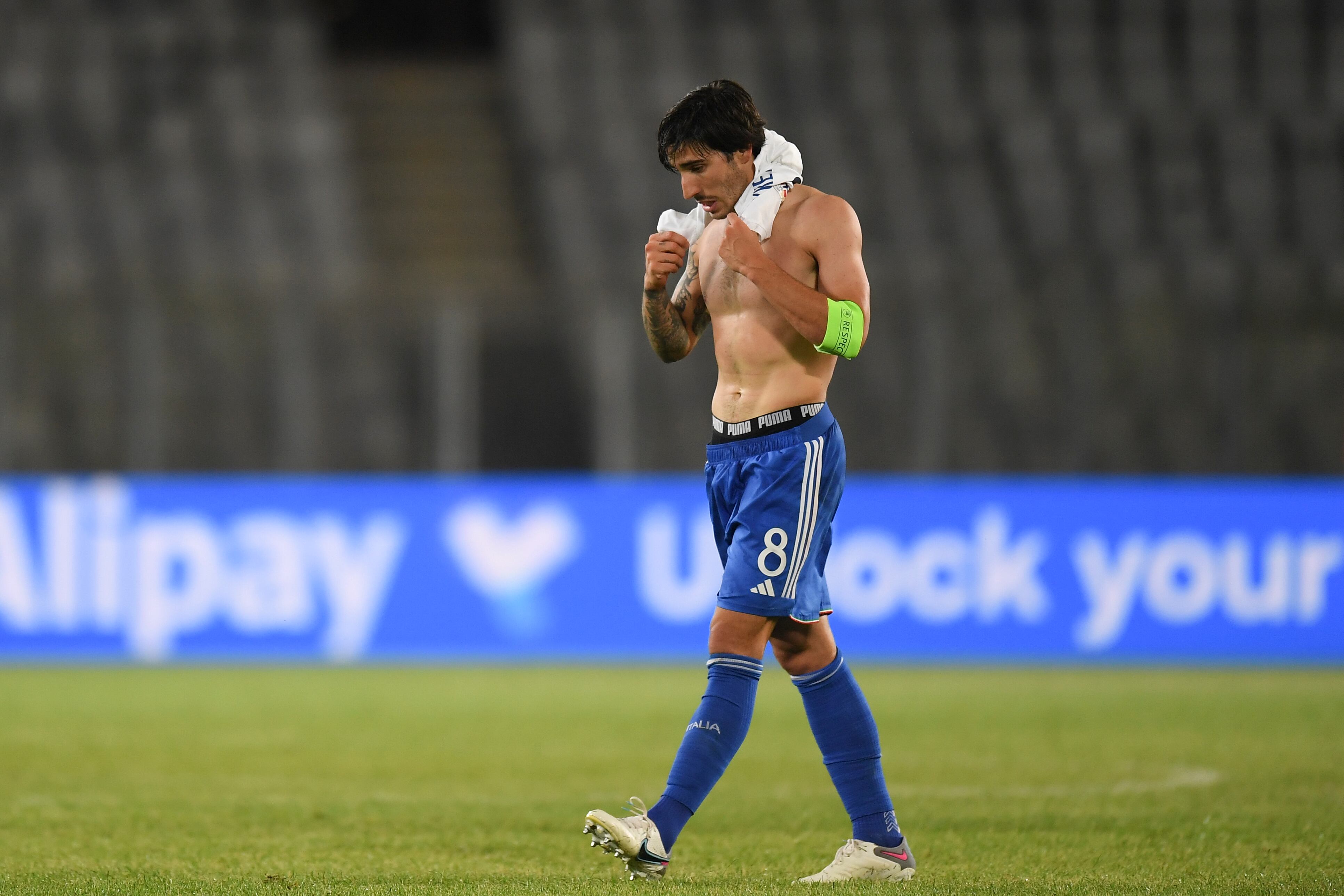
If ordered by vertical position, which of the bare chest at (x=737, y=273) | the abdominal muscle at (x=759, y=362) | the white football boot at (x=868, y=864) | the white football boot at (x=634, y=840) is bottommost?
the white football boot at (x=868, y=864)

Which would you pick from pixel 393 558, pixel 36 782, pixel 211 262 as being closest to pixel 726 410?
pixel 36 782

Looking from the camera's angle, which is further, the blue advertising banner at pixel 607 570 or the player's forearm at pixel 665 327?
the blue advertising banner at pixel 607 570

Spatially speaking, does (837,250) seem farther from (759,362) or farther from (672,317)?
(672,317)

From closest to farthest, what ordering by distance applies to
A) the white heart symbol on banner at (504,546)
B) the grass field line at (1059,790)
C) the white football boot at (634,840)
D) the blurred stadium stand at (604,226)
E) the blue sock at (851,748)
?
the white football boot at (634,840)
the blue sock at (851,748)
the grass field line at (1059,790)
the white heart symbol on banner at (504,546)
the blurred stadium stand at (604,226)

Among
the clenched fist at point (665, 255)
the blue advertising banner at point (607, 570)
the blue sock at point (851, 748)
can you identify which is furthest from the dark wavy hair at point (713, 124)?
the blue advertising banner at point (607, 570)

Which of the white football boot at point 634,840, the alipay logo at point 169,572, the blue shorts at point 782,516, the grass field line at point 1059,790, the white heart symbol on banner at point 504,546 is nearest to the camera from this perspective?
the white football boot at point 634,840

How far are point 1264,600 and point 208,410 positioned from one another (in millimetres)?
7730

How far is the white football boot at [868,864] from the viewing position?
4074 millimetres

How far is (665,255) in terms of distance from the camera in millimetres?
4223

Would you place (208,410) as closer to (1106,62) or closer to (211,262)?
(211,262)

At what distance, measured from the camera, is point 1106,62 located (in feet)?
62.6

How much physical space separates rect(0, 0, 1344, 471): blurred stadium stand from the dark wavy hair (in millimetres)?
8415

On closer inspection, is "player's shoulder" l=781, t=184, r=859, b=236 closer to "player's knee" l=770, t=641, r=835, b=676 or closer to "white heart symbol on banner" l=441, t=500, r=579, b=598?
"player's knee" l=770, t=641, r=835, b=676

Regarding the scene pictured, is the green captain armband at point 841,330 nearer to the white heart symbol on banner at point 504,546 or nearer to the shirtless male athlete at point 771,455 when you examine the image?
the shirtless male athlete at point 771,455
